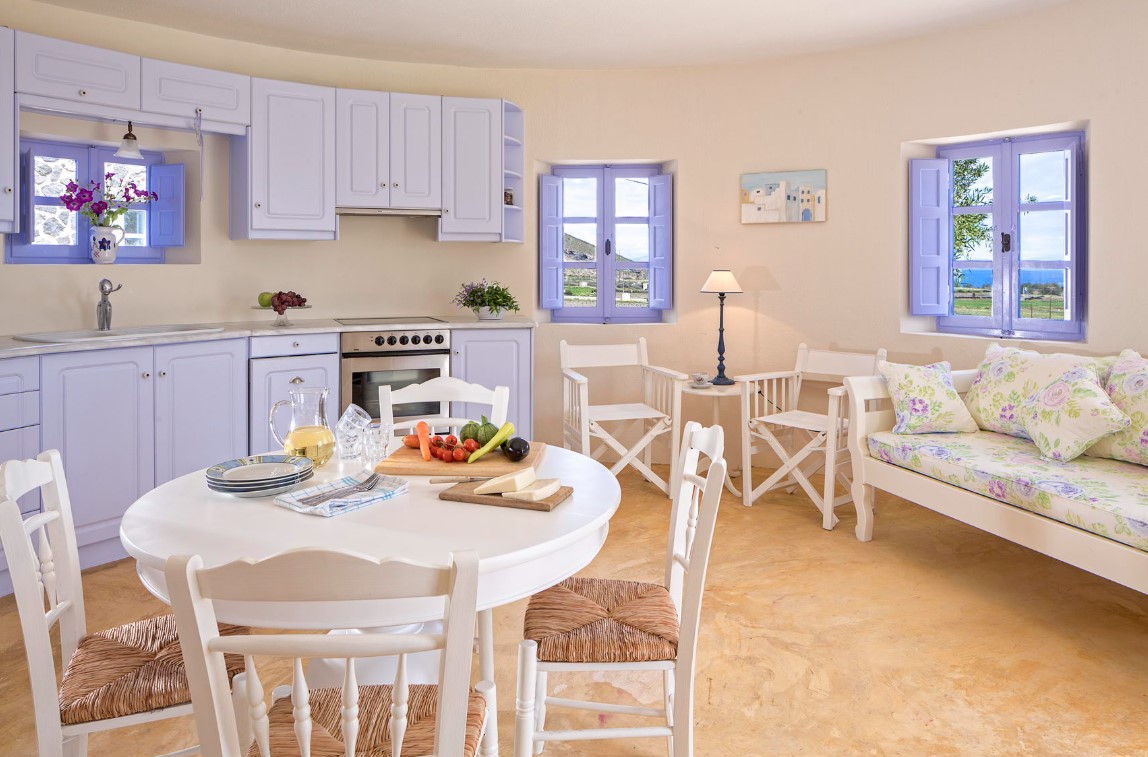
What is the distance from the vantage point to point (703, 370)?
5.47m

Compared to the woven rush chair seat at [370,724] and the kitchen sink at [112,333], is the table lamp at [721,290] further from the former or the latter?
the woven rush chair seat at [370,724]

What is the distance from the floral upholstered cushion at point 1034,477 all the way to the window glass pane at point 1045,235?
4.07 ft

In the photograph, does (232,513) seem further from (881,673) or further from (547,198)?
(547,198)

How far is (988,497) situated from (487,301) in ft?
9.68

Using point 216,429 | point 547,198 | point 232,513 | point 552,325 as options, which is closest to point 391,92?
point 547,198

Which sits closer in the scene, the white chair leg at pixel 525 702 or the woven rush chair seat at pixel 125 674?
the woven rush chair seat at pixel 125 674

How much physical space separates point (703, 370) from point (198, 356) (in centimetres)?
305

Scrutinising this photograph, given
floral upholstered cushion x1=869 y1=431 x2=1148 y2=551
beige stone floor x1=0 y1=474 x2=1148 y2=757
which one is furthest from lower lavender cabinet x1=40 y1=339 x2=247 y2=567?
floral upholstered cushion x1=869 y1=431 x2=1148 y2=551

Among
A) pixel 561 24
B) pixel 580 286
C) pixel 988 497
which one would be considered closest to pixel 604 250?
pixel 580 286

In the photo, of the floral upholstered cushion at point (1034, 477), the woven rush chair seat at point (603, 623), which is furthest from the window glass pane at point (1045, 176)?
the woven rush chair seat at point (603, 623)

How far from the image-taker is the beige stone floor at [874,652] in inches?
90.6

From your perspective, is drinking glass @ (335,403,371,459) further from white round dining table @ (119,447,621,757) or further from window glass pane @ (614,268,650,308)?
window glass pane @ (614,268,650,308)

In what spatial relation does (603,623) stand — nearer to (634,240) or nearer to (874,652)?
(874,652)

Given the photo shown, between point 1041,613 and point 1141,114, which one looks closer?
point 1041,613
